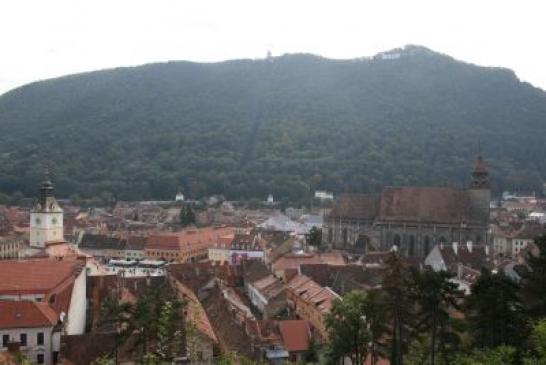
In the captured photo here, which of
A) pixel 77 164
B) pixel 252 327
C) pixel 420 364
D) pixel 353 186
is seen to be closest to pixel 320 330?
pixel 252 327

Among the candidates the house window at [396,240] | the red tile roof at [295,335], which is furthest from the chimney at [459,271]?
the house window at [396,240]

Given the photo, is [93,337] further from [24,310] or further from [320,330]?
[320,330]

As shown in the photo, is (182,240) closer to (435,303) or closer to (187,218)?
(187,218)

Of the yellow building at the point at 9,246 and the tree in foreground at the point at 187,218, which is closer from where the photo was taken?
the yellow building at the point at 9,246

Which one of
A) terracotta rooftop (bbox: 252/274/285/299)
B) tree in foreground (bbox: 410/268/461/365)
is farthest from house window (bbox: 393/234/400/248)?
tree in foreground (bbox: 410/268/461/365)

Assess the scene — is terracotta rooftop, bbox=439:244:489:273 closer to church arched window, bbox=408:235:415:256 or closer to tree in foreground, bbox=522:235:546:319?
church arched window, bbox=408:235:415:256

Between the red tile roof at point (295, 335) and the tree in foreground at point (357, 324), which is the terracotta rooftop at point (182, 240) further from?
the tree in foreground at point (357, 324)
